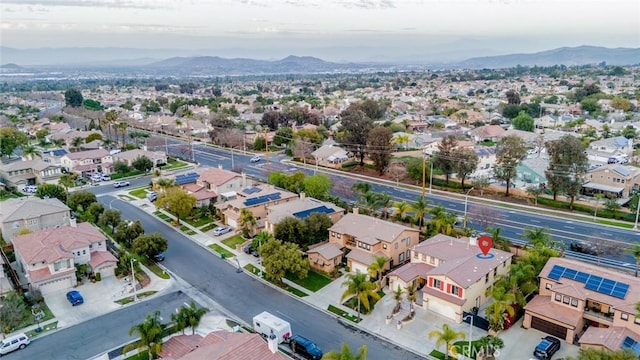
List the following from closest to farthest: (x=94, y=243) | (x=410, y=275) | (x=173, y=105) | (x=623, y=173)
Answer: (x=410, y=275) → (x=94, y=243) → (x=623, y=173) → (x=173, y=105)

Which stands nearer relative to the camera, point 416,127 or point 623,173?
point 623,173

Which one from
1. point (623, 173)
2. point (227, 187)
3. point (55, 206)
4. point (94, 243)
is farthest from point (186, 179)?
point (623, 173)

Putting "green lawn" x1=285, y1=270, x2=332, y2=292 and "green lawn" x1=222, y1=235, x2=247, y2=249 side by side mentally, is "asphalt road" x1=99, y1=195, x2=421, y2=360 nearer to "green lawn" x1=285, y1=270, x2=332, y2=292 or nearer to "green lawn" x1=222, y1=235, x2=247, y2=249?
"green lawn" x1=285, y1=270, x2=332, y2=292

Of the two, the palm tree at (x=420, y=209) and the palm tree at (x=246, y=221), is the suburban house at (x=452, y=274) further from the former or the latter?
the palm tree at (x=246, y=221)

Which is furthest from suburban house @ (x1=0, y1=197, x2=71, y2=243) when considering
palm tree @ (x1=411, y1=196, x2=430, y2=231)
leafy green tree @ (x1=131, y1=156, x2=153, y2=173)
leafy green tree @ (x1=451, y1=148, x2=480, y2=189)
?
leafy green tree @ (x1=451, y1=148, x2=480, y2=189)

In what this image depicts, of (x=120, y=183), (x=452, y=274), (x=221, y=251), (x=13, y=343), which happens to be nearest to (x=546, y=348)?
(x=452, y=274)

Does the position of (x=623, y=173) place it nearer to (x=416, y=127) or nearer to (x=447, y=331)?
(x=447, y=331)
